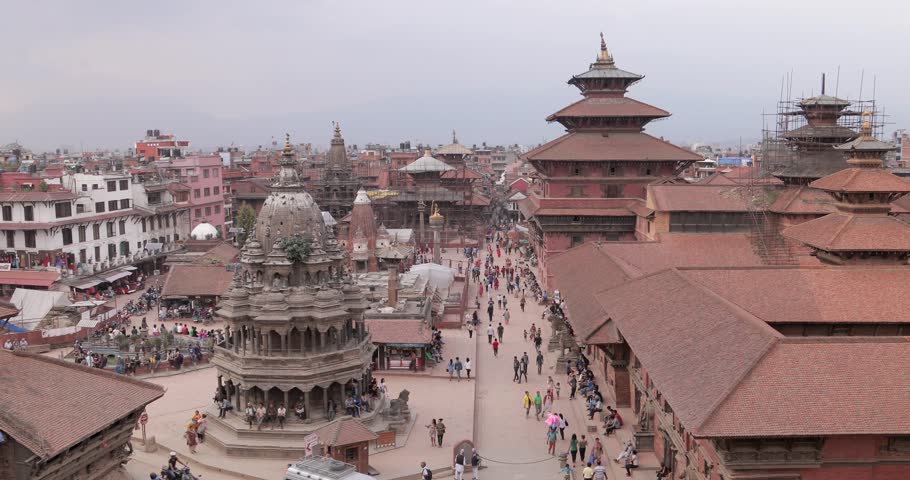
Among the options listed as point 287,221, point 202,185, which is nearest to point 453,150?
point 202,185

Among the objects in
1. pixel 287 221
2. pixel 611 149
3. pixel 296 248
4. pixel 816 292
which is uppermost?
pixel 611 149

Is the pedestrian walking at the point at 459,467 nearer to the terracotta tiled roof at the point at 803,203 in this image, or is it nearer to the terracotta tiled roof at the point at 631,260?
the terracotta tiled roof at the point at 631,260

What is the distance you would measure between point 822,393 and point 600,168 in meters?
37.2

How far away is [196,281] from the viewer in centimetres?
4756

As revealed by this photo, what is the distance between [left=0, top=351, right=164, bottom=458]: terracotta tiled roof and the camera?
16.7 metres

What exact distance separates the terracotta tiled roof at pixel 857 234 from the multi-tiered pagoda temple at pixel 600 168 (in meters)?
22.9

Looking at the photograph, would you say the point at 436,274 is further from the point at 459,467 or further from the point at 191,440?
the point at 459,467

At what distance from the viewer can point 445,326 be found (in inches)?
1714

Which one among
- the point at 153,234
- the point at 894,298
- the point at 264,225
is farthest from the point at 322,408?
the point at 153,234

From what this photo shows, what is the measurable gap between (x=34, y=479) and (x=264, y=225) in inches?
496

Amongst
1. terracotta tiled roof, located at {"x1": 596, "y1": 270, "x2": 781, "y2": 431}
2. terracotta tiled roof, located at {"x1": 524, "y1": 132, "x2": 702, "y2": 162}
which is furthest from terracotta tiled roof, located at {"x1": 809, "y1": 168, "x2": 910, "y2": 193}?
terracotta tiled roof, located at {"x1": 524, "y1": 132, "x2": 702, "y2": 162}

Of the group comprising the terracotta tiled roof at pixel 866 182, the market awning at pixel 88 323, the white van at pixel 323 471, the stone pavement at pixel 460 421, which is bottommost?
the stone pavement at pixel 460 421

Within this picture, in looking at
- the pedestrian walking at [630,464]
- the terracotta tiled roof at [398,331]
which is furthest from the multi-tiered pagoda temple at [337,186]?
the pedestrian walking at [630,464]

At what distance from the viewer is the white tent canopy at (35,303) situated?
4184cm
